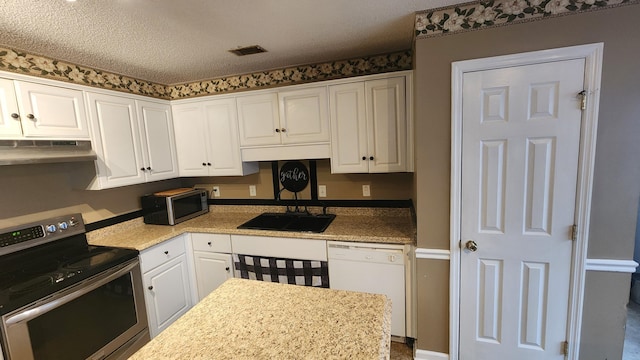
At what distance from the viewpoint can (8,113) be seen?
1649 millimetres

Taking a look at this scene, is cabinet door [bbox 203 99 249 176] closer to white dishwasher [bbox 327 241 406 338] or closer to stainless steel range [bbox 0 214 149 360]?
stainless steel range [bbox 0 214 149 360]

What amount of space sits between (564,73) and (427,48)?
747mm

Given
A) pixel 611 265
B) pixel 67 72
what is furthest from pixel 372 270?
pixel 67 72

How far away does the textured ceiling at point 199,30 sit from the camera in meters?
1.42

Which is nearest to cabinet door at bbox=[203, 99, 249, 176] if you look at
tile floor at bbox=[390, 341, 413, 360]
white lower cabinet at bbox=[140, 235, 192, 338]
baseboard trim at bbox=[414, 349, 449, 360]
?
white lower cabinet at bbox=[140, 235, 192, 338]

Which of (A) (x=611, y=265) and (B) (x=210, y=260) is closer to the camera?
(A) (x=611, y=265)

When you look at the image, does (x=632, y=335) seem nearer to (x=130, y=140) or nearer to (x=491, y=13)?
(x=491, y=13)

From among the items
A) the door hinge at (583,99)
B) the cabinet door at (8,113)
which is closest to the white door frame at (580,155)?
the door hinge at (583,99)

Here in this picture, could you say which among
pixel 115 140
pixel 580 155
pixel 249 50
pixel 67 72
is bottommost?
pixel 580 155

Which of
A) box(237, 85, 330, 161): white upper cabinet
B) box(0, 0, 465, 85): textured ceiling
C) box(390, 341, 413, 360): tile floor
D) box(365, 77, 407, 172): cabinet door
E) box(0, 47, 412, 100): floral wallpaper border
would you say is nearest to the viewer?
box(0, 0, 465, 85): textured ceiling

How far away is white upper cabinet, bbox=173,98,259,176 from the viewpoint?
8.62ft

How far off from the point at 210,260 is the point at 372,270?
152cm

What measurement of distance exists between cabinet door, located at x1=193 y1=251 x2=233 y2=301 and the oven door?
56cm

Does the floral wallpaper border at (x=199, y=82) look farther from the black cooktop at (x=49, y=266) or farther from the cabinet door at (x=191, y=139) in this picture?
the black cooktop at (x=49, y=266)
